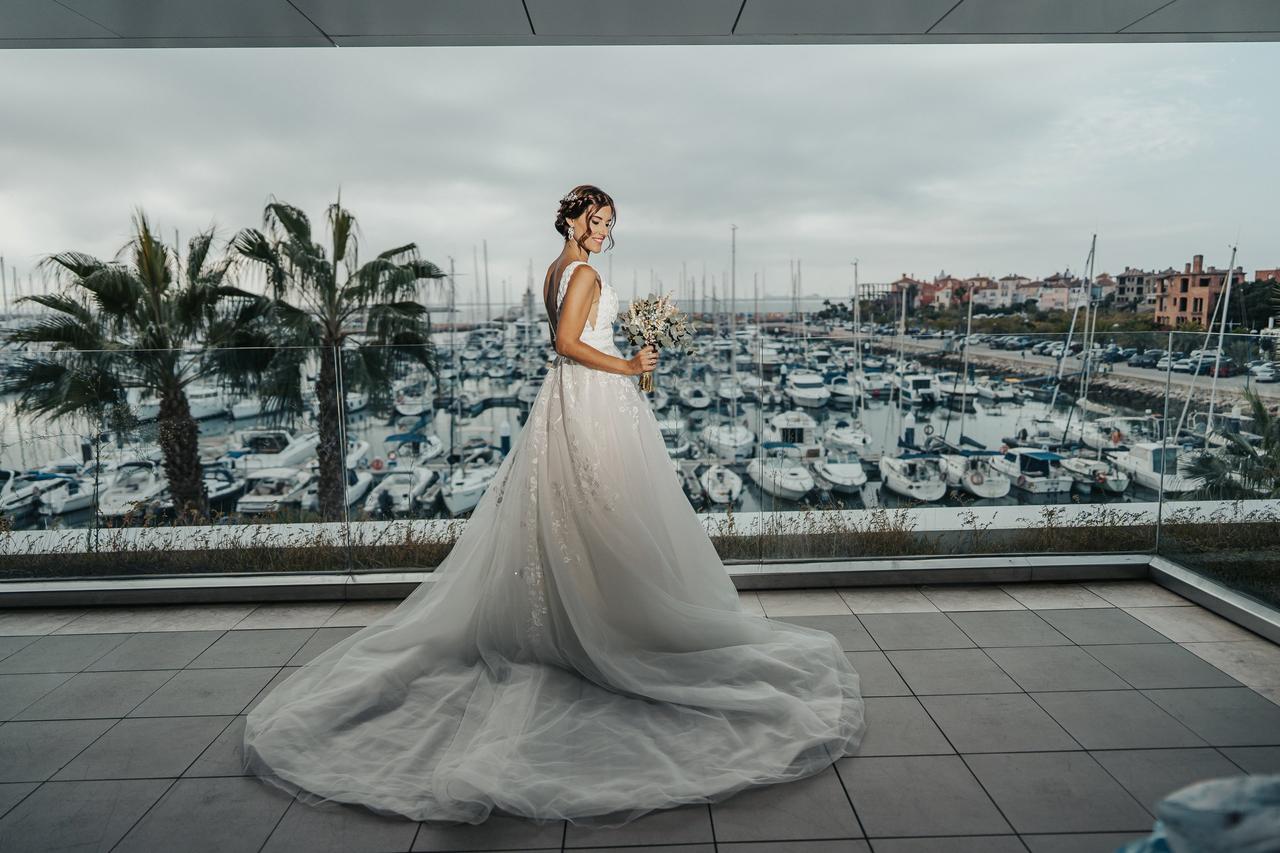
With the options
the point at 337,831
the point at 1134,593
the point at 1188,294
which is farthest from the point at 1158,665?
the point at 1188,294

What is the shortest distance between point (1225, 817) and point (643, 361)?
2.24 metres

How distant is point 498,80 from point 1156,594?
383 inches

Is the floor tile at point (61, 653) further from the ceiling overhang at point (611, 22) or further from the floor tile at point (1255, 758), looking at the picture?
the floor tile at point (1255, 758)

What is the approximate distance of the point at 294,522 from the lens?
4.11m

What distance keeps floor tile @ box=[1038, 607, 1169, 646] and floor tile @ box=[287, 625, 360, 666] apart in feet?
10.3

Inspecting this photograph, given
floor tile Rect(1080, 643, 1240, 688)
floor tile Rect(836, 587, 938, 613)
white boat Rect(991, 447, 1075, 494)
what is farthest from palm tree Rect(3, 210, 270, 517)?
floor tile Rect(1080, 643, 1240, 688)

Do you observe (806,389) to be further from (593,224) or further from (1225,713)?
(1225,713)

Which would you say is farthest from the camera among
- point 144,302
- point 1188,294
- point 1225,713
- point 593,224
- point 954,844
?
point 1188,294

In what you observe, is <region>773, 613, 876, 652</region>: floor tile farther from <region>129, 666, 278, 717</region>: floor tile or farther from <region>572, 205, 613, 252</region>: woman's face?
<region>129, 666, 278, 717</region>: floor tile

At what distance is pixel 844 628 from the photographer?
137 inches

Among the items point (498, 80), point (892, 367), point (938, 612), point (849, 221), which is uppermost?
point (498, 80)

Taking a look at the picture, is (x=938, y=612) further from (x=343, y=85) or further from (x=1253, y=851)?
(x=343, y=85)

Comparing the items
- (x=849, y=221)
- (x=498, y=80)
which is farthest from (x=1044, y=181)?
(x=498, y=80)

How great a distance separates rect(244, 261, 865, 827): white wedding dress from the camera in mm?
2191
